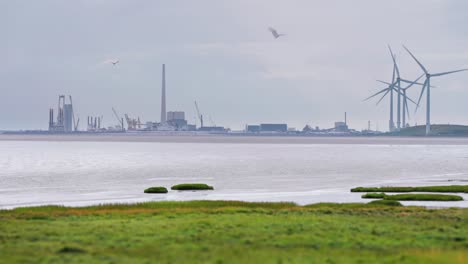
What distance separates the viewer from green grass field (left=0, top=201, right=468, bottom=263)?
24953 mm

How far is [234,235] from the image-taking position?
30641 millimetres

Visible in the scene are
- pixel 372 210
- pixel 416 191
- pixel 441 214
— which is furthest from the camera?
pixel 416 191

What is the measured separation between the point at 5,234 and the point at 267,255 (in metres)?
11.5

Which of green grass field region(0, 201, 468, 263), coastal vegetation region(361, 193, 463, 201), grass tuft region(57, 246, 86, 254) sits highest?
grass tuft region(57, 246, 86, 254)

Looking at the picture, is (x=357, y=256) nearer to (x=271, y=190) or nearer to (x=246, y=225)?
(x=246, y=225)

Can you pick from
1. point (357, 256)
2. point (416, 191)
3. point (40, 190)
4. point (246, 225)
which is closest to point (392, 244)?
point (357, 256)

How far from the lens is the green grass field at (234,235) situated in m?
25.0

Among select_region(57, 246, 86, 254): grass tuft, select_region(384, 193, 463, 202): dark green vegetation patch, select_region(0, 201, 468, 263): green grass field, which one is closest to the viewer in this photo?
select_region(0, 201, 468, 263): green grass field

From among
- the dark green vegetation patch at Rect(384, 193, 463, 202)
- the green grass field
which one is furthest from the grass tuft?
the dark green vegetation patch at Rect(384, 193, 463, 202)

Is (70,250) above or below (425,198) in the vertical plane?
above

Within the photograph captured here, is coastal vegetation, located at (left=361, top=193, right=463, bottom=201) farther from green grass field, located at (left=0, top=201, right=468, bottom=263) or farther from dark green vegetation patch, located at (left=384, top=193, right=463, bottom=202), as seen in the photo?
green grass field, located at (left=0, top=201, right=468, bottom=263)

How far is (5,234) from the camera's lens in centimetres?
3084

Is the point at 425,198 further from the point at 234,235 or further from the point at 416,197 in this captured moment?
the point at 234,235

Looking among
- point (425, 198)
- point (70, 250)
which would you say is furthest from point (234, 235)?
point (425, 198)
